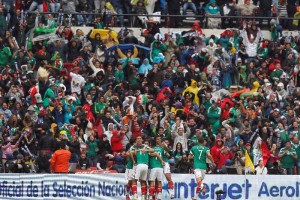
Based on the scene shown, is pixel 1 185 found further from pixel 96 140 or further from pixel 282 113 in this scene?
pixel 282 113

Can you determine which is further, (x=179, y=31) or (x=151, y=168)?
(x=179, y=31)

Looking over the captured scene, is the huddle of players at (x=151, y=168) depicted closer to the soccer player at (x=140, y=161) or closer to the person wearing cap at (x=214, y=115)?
the soccer player at (x=140, y=161)

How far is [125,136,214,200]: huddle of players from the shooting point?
36.9 meters

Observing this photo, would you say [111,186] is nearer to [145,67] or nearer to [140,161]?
[140,161]

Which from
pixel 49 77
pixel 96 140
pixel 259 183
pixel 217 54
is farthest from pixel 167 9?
pixel 259 183

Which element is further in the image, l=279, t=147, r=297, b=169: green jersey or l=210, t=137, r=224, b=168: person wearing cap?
l=279, t=147, r=297, b=169: green jersey

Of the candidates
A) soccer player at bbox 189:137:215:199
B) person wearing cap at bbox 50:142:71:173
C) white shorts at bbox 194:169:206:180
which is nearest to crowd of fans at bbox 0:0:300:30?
person wearing cap at bbox 50:142:71:173

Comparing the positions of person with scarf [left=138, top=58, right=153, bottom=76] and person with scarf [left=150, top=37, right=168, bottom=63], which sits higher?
person with scarf [left=150, top=37, right=168, bottom=63]

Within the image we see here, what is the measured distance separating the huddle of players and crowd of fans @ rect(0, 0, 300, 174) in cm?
91

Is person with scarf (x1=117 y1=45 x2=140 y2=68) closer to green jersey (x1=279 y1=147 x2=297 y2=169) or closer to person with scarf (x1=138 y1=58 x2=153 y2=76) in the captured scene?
person with scarf (x1=138 y1=58 x2=153 y2=76)

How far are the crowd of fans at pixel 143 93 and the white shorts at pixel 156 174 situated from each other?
3.76ft

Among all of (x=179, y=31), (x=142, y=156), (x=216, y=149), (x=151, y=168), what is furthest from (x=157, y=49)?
(x=142, y=156)

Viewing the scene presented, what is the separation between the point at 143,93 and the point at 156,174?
25.6ft

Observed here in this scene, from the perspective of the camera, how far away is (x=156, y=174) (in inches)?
1457
